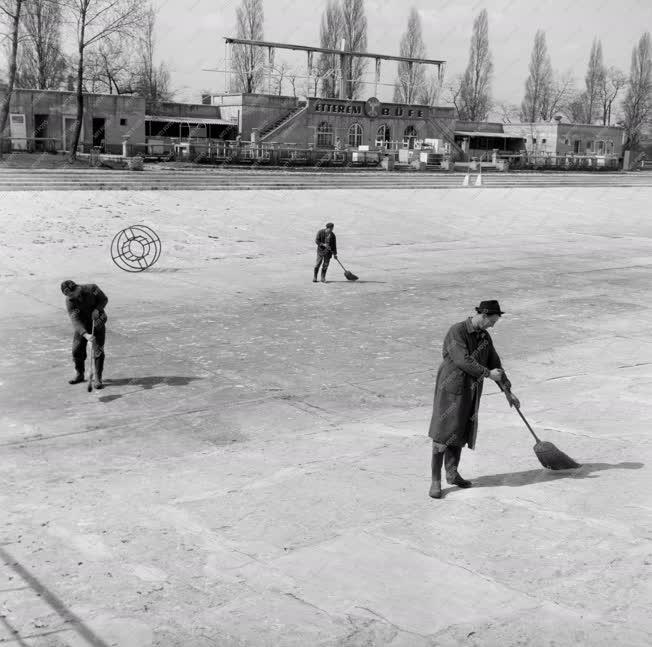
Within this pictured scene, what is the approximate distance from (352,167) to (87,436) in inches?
1575

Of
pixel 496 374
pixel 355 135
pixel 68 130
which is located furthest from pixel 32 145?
pixel 496 374

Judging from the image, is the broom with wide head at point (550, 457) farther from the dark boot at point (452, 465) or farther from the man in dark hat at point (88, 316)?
the man in dark hat at point (88, 316)

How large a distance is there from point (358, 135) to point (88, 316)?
49.9 m

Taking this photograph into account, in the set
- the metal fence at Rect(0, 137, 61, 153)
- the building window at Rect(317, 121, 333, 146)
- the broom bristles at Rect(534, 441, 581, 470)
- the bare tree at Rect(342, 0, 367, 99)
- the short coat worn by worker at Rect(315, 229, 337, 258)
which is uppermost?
the bare tree at Rect(342, 0, 367, 99)

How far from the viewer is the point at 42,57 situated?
198ft

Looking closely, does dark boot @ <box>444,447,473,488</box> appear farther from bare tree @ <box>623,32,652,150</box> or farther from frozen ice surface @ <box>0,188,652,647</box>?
bare tree @ <box>623,32,652,150</box>

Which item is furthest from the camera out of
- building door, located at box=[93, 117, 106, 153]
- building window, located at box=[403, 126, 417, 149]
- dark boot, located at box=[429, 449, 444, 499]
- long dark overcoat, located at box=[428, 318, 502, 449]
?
building window, located at box=[403, 126, 417, 149]

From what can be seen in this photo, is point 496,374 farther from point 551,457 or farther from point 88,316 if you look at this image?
point 88,316

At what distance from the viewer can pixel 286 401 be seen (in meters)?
11.4

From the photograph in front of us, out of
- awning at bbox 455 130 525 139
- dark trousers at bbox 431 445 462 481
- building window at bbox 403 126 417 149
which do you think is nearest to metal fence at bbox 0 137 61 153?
building window at bbox 403 126 417 149

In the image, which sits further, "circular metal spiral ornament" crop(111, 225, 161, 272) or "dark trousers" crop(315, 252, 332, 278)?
"circular metal spiral ornament" crop(111, 225, 161, 272)

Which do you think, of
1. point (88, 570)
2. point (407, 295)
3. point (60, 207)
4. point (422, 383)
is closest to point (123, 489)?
point (88, 570)

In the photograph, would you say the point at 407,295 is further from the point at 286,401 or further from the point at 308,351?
the point at 286,401

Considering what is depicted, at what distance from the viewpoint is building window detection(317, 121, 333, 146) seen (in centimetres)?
5766
